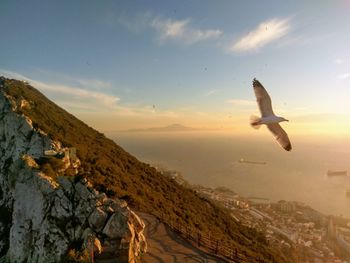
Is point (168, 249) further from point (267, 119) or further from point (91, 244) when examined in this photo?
point (267, 119)

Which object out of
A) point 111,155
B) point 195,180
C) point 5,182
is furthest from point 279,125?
point 195,180

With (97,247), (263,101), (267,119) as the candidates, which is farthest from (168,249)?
(263,101)

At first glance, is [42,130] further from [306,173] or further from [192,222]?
[306,173]

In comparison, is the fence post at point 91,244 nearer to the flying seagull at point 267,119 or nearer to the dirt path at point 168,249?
the dirt path at point 168,249

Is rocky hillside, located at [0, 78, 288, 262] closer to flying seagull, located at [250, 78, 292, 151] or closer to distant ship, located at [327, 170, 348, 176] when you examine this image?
flying seagull, located at [250, 78, 292, 151]

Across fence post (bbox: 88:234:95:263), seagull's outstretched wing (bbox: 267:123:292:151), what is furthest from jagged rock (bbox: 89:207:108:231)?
seagull's outstretched wing (bbox: 267:123:292:151)
